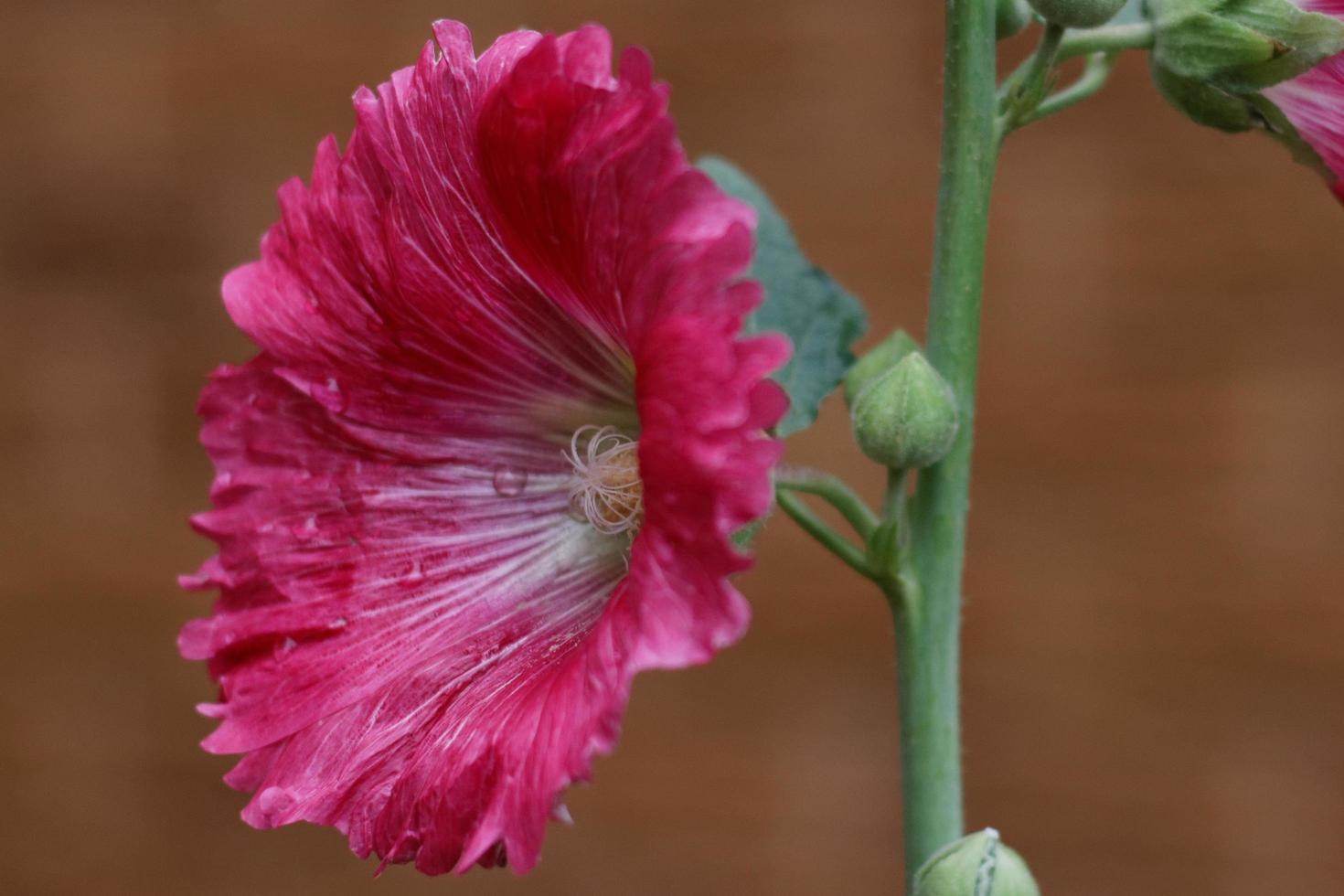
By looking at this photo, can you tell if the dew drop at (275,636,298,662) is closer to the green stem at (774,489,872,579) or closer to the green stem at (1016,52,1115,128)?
the green stem at (774,489,872,579)

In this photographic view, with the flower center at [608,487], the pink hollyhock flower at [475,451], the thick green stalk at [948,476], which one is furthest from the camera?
the flower center at [608,487]

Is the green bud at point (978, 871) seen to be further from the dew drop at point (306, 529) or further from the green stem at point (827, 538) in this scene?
the dew drop at point (306, 529)

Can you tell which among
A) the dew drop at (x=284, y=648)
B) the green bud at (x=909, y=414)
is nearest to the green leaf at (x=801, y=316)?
the green bud at (x=909, y=414)

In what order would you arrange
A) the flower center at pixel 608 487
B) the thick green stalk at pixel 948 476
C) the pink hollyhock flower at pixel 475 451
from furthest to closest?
the flower center at pixel 608 487 < the thick green stalk at pixel 948 476 < the pink hollyhock flower at pixel 475 451

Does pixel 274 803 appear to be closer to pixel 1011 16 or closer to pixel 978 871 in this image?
pixel 978 871

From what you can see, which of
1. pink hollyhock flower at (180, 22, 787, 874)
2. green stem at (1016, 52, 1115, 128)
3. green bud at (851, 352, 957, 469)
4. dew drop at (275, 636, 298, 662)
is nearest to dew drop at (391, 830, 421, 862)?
pink hollyhock flower at (180, 22, 787, 874)

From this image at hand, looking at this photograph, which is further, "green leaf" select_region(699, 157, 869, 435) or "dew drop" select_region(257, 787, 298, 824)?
"green leaf" select_region(699, 157, 869, 435)

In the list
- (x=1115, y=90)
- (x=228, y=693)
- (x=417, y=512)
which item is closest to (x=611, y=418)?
(x=417, y=512)
